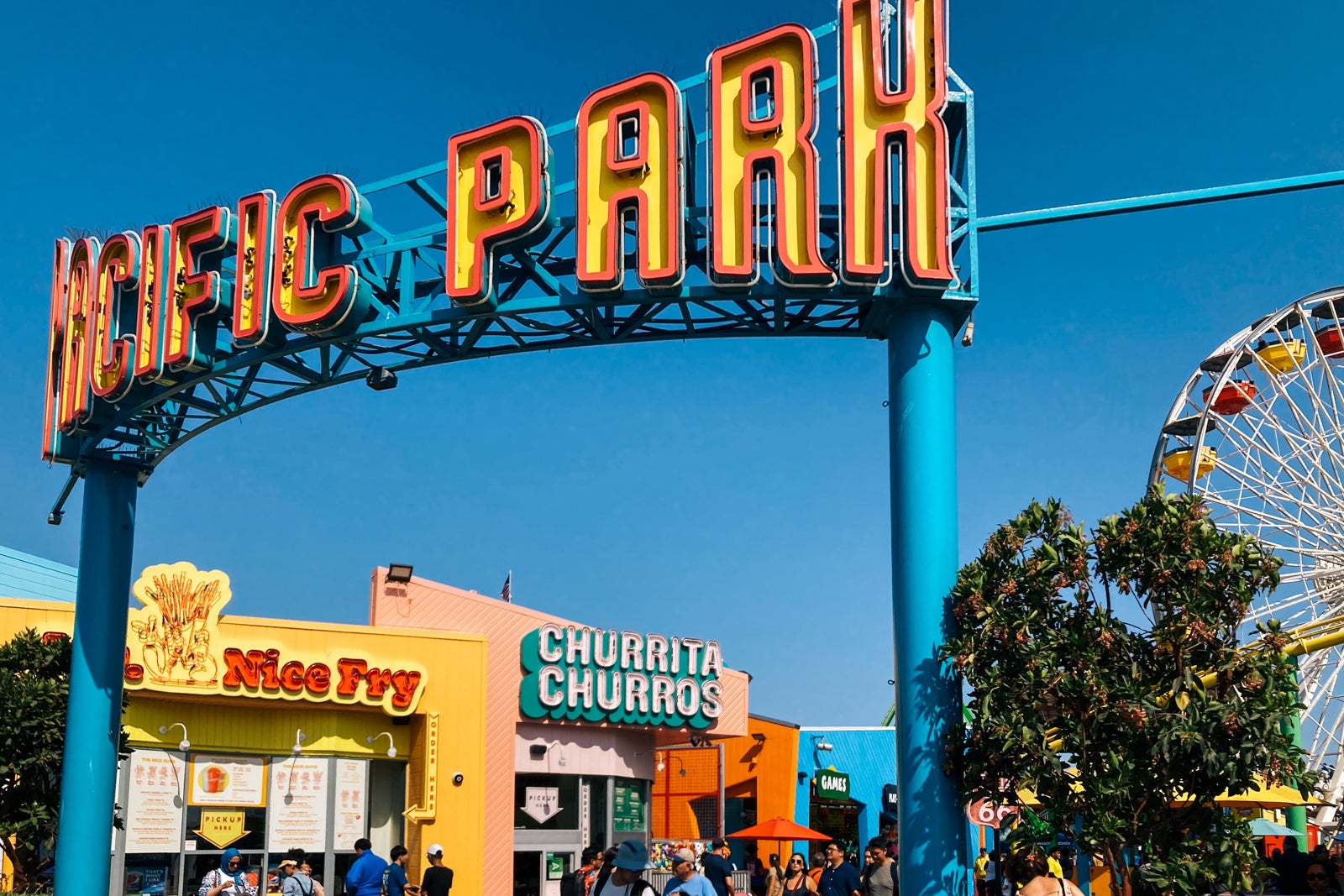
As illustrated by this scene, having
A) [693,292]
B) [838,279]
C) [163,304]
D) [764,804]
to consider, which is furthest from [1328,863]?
[764,804]

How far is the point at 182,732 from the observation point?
2373cm

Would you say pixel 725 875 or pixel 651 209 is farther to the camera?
pixel 725 875

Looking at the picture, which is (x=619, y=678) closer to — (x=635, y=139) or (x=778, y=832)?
(x=778, y=832)

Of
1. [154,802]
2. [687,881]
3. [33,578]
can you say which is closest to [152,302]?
[687,881]

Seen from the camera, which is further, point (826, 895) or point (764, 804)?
point (764, 804)

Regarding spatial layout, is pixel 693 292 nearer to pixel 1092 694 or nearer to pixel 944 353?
pixel 944 353

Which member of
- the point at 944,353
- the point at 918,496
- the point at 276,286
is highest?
the point at 276,286

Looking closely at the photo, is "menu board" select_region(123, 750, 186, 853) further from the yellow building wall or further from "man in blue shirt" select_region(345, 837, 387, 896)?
"man in blue shirt" select_region(345, 837, 387, 896)

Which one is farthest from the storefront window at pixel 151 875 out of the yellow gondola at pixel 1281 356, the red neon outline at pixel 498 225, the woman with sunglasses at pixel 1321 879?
the yellow gondola at pixel 1281 356

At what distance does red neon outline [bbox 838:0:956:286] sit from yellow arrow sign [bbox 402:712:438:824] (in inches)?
587

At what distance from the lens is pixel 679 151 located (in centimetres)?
1412

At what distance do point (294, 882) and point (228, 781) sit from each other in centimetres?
751

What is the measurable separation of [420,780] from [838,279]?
1516 cm

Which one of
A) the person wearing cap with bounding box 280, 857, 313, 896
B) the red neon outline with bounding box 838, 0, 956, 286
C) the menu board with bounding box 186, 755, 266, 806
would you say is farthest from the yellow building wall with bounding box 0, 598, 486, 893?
the red neon outline with bounding box 838, 0, 956, 286
